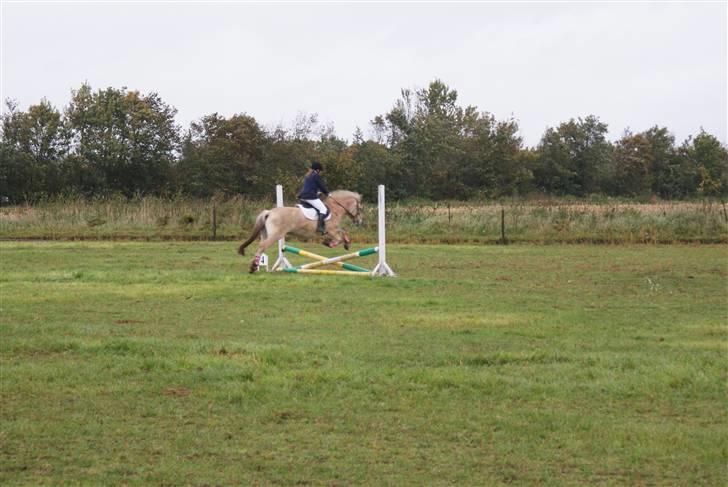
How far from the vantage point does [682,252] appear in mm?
28969

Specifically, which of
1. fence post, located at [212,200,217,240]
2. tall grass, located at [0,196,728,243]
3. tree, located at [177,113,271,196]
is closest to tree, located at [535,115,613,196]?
tree, located at [177,113,271,196]

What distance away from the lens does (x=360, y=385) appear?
891cm

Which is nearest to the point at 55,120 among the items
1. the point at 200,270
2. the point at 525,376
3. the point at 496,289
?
the point at 200,270

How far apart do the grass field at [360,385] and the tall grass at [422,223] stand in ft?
58.7

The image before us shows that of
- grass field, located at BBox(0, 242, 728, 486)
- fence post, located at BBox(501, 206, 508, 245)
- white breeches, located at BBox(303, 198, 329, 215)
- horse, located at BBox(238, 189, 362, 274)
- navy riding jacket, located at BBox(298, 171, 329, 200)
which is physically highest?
navy riding jacket, located at BBox(298, 171, 329, 200)

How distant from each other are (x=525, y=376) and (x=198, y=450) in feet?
12.6

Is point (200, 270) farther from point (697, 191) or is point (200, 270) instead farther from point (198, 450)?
point (697, 191)

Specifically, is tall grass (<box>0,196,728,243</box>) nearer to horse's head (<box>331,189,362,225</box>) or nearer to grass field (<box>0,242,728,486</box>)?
horse's head (<box>331,189,362,225</box>)

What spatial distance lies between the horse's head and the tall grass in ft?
46.2

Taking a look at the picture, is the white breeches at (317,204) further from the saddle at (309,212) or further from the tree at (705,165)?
the tree at (705,165)

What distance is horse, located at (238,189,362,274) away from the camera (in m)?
20.3

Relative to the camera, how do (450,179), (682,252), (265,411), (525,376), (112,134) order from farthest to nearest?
(450,179), (112,134), (682,252), (525,376), (265,411)

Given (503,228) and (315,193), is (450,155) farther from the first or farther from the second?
(315,193)

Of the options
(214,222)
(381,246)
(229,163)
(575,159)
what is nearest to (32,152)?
(229,163)
